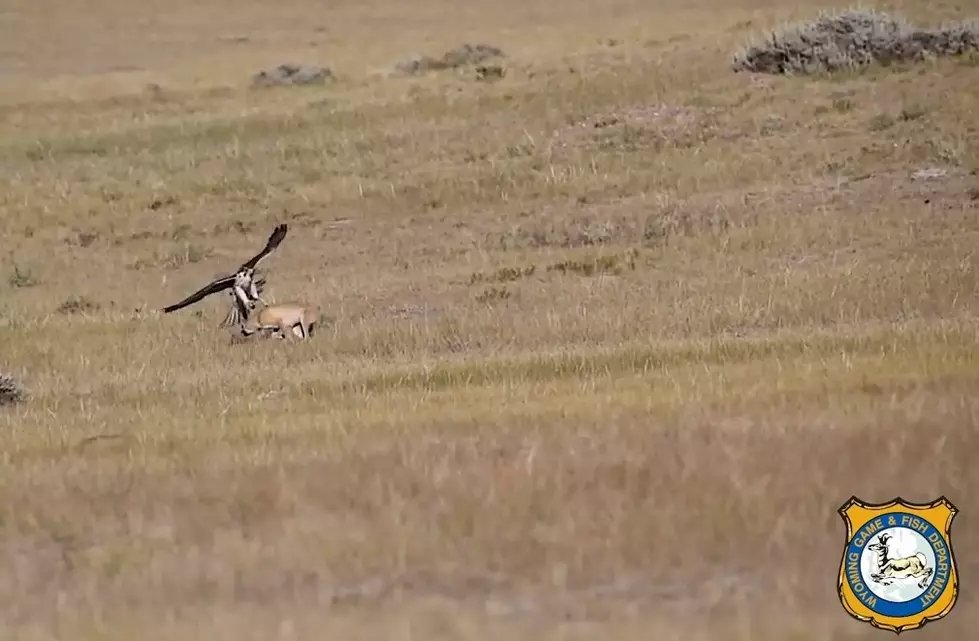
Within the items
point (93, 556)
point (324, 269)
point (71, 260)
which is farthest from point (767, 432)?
point (71, 260)

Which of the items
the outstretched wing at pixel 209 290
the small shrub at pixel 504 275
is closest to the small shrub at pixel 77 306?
the outstretched wing at pixel 209 290

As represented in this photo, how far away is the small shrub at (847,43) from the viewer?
20.7 feet

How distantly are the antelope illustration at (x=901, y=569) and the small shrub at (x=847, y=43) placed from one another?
4292 mm

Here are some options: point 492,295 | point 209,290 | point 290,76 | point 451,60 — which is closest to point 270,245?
point 209,290

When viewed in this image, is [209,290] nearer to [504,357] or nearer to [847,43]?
[504,357]

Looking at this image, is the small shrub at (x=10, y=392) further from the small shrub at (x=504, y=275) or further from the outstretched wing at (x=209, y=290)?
the small shrub at (x=504, y=275)

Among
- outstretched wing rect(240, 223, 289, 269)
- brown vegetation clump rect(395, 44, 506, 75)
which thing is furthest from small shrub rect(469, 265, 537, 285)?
brown vegetation clump rect(395, 44, 506, 75)

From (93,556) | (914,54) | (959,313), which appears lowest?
(93,556)

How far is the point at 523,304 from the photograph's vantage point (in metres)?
4.38

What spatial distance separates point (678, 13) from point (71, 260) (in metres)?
4.31

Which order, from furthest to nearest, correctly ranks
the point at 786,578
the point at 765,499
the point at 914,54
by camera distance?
the point at 914,54
the point at 765,499
the point at 786,578

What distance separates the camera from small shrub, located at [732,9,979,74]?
632 cm

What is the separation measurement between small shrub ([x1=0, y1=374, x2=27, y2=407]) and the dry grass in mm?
44

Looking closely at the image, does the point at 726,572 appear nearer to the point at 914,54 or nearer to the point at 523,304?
the point at 523,304
